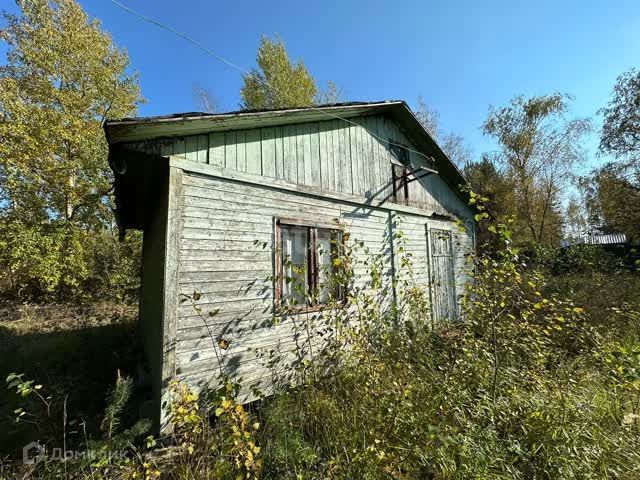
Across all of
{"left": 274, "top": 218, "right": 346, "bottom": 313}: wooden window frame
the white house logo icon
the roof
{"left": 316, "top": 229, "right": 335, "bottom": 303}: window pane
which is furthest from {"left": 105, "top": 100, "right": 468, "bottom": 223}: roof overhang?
the white house logo icon

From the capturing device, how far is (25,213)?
10.6 m

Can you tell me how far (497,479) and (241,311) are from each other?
3031mm

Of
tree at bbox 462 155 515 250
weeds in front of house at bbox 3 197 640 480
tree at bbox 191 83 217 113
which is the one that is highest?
tree at bbox 191 83 217 113

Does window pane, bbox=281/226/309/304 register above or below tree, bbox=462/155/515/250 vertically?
below

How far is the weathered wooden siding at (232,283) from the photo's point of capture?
3.46 meters

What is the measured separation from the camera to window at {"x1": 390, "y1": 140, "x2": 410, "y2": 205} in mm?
6719

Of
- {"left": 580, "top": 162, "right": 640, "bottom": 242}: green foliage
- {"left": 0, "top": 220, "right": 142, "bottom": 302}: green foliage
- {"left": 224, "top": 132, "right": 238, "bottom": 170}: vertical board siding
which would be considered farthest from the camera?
{"left": 580, "top": 162, "right": 640, "bottom": 242}: green foliage

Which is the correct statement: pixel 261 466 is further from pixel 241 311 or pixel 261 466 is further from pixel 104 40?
pixel 104 40

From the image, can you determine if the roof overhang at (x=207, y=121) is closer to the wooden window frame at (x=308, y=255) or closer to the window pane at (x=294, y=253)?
the wooden window frame at (x=308, y=255)

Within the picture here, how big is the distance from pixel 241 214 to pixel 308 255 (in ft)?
4.10

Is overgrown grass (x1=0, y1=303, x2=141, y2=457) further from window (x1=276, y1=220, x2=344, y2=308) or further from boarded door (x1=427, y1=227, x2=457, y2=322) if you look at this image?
boarded door (x1=427, y1=227, x2=457, y2=322)

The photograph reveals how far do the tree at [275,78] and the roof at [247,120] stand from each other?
11.6 meters

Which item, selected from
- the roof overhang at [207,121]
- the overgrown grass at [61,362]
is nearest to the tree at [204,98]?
the overgrown grass at [61,362]

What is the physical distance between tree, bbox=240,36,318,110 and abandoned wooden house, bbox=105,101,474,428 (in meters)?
12.9
